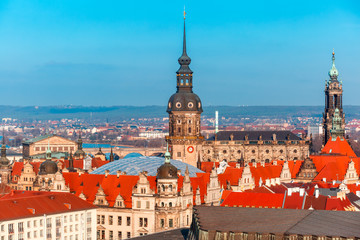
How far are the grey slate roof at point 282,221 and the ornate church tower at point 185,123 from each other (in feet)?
199

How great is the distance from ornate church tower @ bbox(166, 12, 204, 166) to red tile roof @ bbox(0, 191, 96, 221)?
39.8 meters

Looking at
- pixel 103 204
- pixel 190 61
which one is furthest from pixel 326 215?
pixel 190 61

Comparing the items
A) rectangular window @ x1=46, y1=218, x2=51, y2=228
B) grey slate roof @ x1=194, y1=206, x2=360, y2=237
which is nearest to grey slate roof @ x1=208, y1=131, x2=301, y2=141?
rectangular window @ x1=46, y1=218, x2=51, y2=228

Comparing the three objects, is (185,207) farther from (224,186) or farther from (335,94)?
(335,94)

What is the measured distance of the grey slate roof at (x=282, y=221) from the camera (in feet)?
193

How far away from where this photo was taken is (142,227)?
292 ft

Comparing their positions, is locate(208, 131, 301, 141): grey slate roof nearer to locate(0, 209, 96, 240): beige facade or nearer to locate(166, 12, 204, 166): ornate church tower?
locate(166, 12, 204, 166): ornate church tower

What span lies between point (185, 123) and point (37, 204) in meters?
46.9

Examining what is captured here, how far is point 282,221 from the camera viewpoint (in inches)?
2452

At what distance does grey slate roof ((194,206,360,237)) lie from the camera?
193 feet

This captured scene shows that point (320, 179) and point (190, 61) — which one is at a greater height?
point (190, 61)

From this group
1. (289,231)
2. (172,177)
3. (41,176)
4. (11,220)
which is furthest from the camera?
(41,176)

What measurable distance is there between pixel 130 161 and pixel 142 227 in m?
15.4

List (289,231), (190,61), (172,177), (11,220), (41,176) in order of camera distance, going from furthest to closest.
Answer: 1. (190,61)
2. (41,176)
3. (172,177)
4. (11,220)
5. (289,231)
